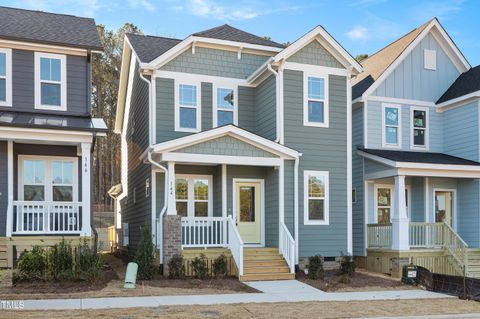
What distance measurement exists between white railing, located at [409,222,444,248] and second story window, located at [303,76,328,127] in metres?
4.75

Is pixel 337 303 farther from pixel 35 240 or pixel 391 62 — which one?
pixel 391 62

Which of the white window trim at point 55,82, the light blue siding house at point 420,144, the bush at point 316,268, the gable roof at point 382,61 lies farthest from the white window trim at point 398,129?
the white window trim at point 55,82

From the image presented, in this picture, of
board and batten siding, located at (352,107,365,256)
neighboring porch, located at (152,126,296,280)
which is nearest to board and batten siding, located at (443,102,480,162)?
board and batten siding, located at (352,107,365,256)

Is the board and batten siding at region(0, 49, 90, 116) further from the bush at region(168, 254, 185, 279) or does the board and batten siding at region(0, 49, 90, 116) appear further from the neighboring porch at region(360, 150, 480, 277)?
the neighboring porch at region(360, 150, 480, 277)

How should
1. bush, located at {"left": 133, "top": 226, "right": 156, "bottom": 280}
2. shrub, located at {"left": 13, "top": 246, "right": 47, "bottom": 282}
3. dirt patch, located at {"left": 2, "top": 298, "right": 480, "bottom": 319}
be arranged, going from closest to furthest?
dirt patch, located at {"left": 2, "top": 298, "right": 480, "bottom": 319} < shrub, located at {"left": 13, "top": 246, "right": 47, "bottom": 282} < bush, located at {"left": 133, "top": 226, "right": 156, "bottom": 280}

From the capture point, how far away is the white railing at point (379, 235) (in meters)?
17.5

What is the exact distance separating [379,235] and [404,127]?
14.3ft

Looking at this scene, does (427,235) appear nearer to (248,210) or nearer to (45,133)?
(248,210)

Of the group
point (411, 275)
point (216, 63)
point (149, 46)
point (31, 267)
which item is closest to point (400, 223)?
point (411, 275)

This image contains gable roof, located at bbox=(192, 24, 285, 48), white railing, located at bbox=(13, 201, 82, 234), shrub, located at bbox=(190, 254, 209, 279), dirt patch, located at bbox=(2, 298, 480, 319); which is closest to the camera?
dirt patch, located at bbox=(2, 298, 480, 319)

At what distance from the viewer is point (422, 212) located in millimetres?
19266

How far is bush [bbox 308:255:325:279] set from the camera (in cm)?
1522

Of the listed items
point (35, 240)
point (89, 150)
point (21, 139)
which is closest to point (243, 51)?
point (89, 150)

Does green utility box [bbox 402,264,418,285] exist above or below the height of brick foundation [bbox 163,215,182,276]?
below
